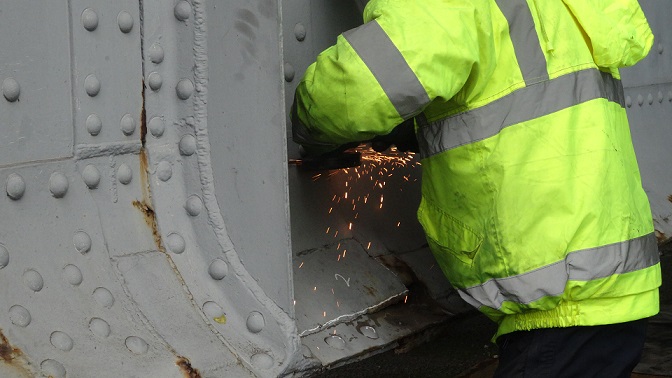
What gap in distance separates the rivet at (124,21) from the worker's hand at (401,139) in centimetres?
80

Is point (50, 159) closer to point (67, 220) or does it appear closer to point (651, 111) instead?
point (67, 220)

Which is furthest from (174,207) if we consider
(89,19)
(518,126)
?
(518,126)

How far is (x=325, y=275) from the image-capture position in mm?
2465

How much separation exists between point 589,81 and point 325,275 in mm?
825

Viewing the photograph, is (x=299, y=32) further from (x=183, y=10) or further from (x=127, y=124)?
(x=127, y=124)

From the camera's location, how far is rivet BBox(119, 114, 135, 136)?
2.01 m

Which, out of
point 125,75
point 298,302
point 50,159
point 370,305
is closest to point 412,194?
point 370,305

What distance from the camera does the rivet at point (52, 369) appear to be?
1.59 metres

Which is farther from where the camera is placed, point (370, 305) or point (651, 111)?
point (651, 111)

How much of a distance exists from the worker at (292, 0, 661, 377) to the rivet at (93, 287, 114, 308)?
0.62m

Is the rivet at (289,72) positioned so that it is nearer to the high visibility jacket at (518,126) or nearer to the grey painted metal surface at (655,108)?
the high visibility jacket at (518,126)

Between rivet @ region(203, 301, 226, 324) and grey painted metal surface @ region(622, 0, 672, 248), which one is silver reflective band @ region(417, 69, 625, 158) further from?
grey painted metal surface @ region(622, 0, 672, 248)

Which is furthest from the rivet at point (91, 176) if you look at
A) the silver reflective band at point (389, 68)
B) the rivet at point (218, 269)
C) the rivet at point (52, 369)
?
the silver reflective band at point (389, 68)

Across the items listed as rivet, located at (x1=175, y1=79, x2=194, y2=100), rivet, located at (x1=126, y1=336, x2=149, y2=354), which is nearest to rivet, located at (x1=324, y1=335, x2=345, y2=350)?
rivet, located at (x1=126, y1=336, x2=149, y2=354)
